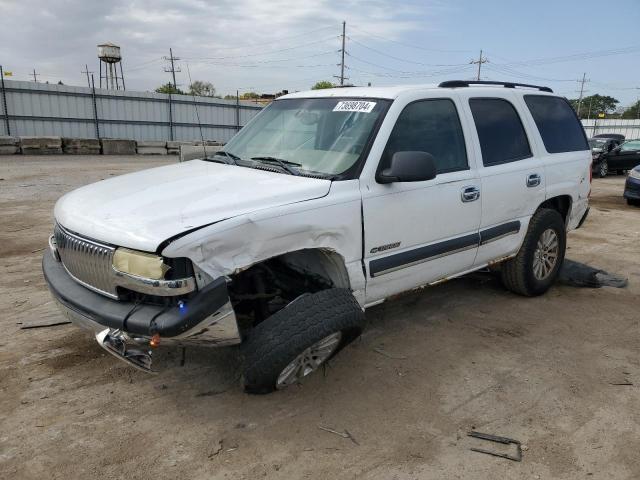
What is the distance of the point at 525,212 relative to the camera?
456 centimetres

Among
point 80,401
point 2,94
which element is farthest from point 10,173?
point 80,401

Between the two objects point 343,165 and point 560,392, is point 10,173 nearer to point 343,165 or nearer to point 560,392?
point 343,165

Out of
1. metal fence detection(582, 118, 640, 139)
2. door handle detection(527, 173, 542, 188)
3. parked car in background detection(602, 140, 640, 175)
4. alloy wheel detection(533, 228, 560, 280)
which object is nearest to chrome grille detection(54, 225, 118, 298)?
door handle detection(527, 173, 542, 188)

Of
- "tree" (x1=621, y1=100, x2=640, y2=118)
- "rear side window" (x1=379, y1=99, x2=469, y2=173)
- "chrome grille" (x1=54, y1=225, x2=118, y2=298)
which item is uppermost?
"tree" (x1=621, y1=100, x2=640, y2=118)

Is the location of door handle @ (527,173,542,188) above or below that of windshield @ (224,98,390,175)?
below

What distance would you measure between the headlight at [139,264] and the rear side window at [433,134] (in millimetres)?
1574

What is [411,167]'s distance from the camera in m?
3.19

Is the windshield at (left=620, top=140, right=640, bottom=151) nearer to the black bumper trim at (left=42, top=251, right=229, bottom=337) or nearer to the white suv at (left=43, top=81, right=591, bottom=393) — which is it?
the white suv at (left=43, top=81, right=591, bottom=393)

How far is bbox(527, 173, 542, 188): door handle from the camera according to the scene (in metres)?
4.49

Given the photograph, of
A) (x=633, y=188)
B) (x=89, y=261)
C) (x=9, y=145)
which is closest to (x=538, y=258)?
(x=89, y=261)

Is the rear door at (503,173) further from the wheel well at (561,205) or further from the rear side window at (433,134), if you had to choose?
the wheel well at (561,205)

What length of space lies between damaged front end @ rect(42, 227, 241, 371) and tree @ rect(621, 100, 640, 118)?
307 feet

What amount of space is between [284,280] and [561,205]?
3.23 meters

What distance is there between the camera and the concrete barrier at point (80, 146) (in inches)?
753
